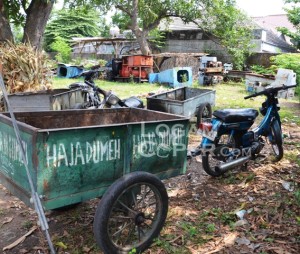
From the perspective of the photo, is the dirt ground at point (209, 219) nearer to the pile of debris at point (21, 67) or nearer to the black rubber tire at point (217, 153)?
the black rubber tire at point (217, 153)

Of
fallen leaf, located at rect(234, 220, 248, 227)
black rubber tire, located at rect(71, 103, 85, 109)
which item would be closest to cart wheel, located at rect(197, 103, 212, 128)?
black rubber tire, located at rect(71, 103, 85, 109)

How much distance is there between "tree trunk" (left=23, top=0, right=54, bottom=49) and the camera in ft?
→ 24.7

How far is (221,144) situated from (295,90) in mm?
7973

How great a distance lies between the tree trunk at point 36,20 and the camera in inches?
297

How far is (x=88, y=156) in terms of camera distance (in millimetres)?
2639

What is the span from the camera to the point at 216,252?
10.2ft

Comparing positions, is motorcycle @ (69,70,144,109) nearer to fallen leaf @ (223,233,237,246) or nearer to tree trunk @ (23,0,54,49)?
tree trunk @ (23,0,54,49)

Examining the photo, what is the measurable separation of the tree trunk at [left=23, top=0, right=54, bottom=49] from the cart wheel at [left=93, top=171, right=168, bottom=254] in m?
5.99

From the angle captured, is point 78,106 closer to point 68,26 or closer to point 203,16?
point 203,16

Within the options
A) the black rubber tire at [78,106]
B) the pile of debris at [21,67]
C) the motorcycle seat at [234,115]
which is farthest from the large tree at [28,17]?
the motorcycle seat at [234,115]

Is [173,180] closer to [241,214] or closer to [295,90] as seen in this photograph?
[241,214]

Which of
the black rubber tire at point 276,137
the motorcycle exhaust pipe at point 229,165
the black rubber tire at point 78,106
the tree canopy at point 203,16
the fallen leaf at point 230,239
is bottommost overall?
the fallen leaf at point 230,239

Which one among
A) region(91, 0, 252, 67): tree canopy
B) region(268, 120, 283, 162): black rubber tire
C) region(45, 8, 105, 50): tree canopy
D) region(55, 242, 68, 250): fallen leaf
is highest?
region(45, 8, 105, 50): tree canopy

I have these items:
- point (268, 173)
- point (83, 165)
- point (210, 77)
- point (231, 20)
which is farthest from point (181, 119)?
point (231, 20)
